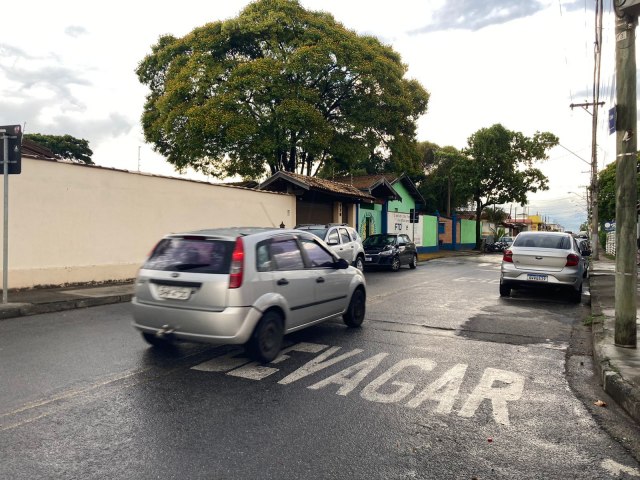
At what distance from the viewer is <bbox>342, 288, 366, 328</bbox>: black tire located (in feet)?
23.8

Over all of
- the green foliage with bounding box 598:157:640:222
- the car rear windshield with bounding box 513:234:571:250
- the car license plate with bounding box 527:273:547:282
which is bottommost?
the car license plate with bounding box 527:273:547:282

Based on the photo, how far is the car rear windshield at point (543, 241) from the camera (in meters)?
10.8

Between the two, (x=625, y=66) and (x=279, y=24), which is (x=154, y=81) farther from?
(x=625, y=66)

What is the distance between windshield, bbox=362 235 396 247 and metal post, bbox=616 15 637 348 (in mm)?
13317

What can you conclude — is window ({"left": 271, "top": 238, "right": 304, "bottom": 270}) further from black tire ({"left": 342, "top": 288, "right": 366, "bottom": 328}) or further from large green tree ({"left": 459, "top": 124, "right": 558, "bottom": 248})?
large green tree ({"left": 459, "top": 124, "right": 558, "bottom": 248})

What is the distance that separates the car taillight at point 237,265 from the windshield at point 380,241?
14251 mm

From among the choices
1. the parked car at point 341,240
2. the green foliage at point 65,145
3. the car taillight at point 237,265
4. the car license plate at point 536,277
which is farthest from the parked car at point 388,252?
Result: the green foliage at point 65,145

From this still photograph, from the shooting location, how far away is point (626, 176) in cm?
568

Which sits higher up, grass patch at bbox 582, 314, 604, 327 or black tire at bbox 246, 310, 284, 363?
black tire at bbox 246, 310, 284, 363

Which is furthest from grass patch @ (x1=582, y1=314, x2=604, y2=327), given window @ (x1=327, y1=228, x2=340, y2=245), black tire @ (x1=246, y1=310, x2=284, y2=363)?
window @ (x1=327, y1=228, x2=340, y2=245)

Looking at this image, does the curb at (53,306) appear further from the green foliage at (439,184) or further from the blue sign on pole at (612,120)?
the green foliage at (439,184)

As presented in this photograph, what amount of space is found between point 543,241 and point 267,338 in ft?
27.1

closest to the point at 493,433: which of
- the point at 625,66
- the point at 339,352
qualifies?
the point at 339,352

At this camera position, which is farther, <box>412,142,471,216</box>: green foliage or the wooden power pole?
<box>412,142,471,216</box>: green foliage
